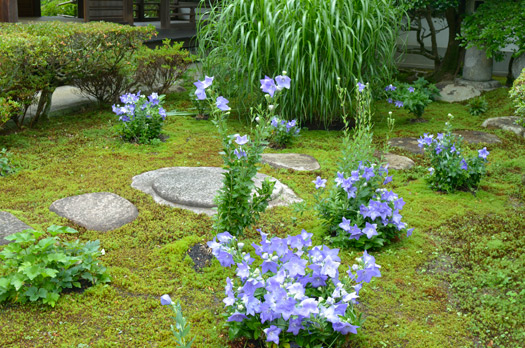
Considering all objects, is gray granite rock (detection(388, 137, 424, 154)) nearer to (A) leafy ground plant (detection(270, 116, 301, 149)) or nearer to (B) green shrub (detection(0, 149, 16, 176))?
(A) leafy ground plant (detection(270, 116, 301, 149))

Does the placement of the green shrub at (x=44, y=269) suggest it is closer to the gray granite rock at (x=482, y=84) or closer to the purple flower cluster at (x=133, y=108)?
the purple flower cluster at (x=133, y=108)

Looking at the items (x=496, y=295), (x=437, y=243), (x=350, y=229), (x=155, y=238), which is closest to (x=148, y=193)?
(x=155, y=238)

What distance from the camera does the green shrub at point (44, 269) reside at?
2.76 meters

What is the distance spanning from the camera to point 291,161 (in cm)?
518

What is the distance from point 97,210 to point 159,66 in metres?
3.67

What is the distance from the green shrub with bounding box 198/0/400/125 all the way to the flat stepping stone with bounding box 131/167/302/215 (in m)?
1.59

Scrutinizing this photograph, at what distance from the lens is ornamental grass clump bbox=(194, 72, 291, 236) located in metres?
3.01

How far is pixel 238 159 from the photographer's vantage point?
10.2ft

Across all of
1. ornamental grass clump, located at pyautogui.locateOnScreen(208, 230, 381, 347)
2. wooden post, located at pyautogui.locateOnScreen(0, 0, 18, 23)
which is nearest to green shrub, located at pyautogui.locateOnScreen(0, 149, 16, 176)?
ornamental grass clump, located at pyautogui.locateOnScreen(208, 230, 381, 347)

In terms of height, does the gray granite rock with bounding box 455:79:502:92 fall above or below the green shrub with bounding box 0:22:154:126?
below

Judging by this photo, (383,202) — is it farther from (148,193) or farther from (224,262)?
(148,193)

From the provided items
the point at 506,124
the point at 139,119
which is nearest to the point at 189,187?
the point at 139,119

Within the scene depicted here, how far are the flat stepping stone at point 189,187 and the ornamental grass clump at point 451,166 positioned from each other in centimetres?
122

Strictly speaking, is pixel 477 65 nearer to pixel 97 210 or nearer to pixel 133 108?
pixel 133 108
